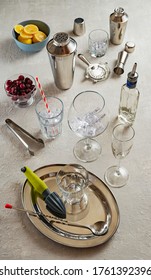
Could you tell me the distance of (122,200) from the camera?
1.19 metres

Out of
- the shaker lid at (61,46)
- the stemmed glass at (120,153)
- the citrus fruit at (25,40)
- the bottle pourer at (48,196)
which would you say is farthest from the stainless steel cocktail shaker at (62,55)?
the bottle pourer at (48,196)

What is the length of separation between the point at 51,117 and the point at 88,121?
0.14 meters

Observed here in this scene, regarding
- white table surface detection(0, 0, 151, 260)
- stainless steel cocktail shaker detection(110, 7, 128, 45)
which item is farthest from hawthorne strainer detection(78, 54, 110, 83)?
stainless steel cocktail shaker detection(110, 7, 128, 45)

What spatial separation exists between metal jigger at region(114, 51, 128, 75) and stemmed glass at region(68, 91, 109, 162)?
26 cm

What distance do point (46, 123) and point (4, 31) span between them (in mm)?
644

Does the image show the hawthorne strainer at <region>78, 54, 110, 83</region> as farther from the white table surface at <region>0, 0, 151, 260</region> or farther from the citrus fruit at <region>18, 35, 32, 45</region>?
the citrus fruit at <region>18, 35, 32, 45</region>

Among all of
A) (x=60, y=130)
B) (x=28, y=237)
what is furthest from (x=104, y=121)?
(x=28, y=237)

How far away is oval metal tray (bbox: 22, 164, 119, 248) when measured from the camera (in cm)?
110

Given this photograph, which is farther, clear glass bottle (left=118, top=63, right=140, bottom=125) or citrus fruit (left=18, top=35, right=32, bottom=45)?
citrus fruit (left=18, top=35, right=32, bottom=45)

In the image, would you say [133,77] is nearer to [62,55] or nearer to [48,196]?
[62,55]

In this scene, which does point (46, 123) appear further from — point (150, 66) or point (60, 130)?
point (150, 66)

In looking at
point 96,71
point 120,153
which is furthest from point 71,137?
point 96,71

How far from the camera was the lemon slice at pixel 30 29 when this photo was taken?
1.61 meters

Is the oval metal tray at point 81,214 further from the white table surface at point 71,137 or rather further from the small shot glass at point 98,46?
the small shot glass at point 98,46
